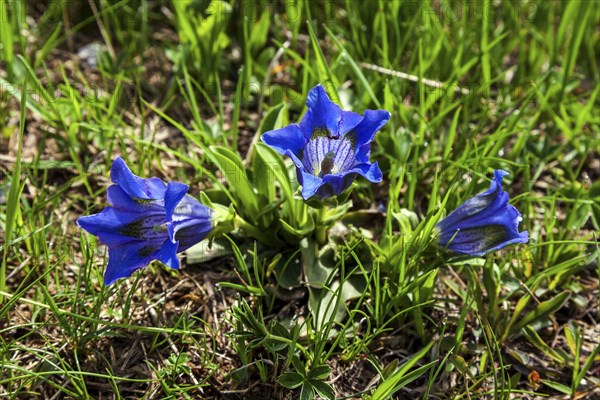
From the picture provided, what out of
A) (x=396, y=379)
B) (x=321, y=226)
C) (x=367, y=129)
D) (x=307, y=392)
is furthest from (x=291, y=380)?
(x=367, y=129)

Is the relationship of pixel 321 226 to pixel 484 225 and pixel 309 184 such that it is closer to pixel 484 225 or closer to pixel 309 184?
pixel 309 184

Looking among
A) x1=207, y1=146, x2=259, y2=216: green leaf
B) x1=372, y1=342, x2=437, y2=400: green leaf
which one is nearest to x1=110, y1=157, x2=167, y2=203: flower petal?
x1=207, y1=146, x2=259, y2=216: green leaf

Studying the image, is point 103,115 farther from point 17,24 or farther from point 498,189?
point 498,189

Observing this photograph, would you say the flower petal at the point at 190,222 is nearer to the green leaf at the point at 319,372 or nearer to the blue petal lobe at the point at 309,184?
the blue petal lobe at the point at 309,184

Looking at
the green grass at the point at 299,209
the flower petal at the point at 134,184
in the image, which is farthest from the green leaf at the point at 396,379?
the flower petal at the point at 134,184

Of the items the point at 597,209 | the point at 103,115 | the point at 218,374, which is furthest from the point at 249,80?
the point at 597,209

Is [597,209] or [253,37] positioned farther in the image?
[253,37]

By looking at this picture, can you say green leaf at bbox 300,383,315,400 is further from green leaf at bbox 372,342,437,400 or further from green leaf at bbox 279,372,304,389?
green leaf at bbox 372,342,437,400
